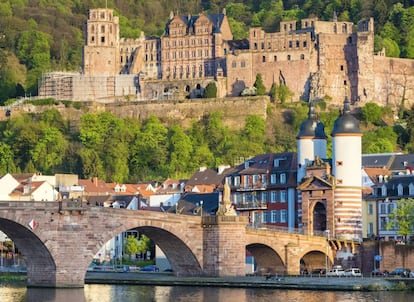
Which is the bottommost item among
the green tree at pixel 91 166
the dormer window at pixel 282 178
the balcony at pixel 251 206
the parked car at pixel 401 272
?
the parked car at pixel 401 272

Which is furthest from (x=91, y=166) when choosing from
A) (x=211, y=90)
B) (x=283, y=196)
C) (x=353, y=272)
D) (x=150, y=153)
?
(x=353, y=272)

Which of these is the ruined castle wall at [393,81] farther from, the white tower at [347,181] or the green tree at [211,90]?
the white tower at [347,181]

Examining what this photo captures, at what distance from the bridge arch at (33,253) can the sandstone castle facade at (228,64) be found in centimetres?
6969

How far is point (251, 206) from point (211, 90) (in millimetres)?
53627

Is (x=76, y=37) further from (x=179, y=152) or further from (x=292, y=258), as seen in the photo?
(x=292, y=258)

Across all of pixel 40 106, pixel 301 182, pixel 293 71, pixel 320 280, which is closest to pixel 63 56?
pixel 40 106

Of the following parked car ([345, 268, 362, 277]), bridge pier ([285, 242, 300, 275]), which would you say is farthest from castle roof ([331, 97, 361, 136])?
parked car ([345, 268, 362, 277])

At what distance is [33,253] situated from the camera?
84000 millimetres

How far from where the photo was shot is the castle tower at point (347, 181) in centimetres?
9700

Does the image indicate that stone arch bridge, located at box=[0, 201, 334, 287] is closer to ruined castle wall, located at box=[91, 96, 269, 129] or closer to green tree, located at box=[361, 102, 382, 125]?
green tree, located at box=[361, 102, 382, 125]

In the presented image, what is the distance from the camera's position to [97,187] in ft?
432

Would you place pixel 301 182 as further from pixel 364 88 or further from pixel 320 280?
pixel 364 88

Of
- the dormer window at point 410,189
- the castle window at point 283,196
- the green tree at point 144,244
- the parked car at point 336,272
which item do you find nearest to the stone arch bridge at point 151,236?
the parked car at point 336,272

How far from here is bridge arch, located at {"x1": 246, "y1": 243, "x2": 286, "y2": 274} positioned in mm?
93438
